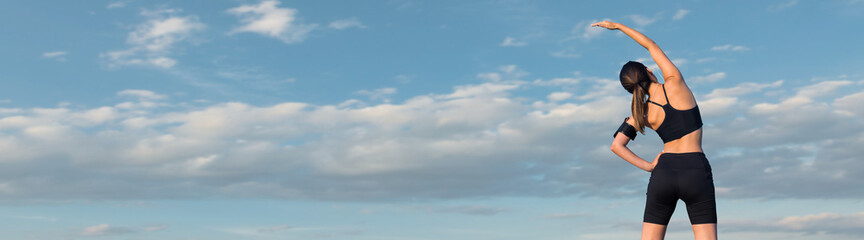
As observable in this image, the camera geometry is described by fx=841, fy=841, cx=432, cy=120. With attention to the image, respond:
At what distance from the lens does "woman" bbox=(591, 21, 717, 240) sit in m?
9.74

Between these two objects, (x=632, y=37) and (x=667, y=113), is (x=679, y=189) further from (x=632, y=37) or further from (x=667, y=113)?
(x=632, y=37)

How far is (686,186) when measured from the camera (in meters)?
9.77

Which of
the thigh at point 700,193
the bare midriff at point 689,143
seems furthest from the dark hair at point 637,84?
the thigh at point 700,193

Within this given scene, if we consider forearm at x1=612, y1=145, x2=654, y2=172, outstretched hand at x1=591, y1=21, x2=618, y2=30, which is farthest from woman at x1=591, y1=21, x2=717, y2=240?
outstretched hand at x1=591, y1=21, x2=618, y2=30

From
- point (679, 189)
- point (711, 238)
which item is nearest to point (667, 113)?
point (679, 189)

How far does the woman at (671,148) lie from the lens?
9.74 metres

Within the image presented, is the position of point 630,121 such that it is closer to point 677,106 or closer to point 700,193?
point 677,106

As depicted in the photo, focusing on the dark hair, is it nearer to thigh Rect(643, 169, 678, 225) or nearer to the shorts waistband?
the shorts waistband

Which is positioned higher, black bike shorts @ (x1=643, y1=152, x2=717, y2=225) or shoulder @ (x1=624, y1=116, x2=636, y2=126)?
shoulder @ (x1=624, y1=116, x2=636, y2=126)

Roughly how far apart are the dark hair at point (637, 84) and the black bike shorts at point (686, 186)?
0.57 m

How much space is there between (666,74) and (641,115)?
57cm

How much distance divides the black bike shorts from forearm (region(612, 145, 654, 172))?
0.25 meters

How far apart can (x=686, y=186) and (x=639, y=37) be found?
1863 mm

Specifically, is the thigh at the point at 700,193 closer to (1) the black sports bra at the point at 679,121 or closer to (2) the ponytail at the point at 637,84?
(1) the black sports bra at the point at 679,121
